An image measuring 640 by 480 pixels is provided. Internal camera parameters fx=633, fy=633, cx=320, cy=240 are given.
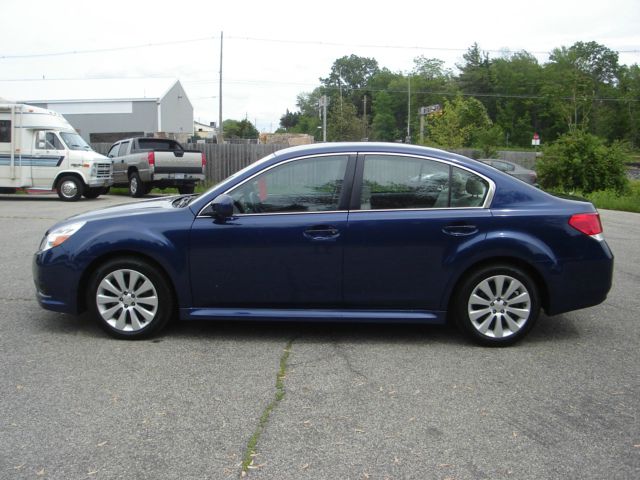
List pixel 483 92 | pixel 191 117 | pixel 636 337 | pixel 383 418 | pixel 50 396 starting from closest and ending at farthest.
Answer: pixel 383 418 < pixel 50 396 < pixel 636 337 < pixel 191 117 < pixel 483 92

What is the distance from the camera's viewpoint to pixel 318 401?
13.3 ft

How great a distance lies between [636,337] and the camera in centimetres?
551

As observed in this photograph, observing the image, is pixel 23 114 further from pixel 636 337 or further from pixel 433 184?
pixel 636 337

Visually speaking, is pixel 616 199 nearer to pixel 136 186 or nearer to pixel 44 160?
pixel 136 186

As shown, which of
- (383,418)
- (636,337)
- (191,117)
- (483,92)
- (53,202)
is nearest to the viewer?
(383,418)

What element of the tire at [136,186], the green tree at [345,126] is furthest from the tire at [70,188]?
the green tree at [345,126]

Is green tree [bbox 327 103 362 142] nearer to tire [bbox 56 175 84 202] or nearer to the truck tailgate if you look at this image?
the truck tailgate

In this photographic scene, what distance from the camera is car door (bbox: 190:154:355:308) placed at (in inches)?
199

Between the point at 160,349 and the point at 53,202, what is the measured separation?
49.5 feet

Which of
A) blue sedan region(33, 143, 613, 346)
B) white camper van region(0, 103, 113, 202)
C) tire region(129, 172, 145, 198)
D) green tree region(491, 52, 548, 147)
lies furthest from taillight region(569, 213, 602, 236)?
green tree region(491, 52, 548, 147)

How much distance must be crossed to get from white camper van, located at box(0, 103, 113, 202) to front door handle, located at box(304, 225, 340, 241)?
51.4 feet

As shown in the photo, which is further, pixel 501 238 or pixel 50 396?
pixel 501 238

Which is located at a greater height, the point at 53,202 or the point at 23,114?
the point at 23,114

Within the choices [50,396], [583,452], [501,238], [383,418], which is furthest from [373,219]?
[50,396]
